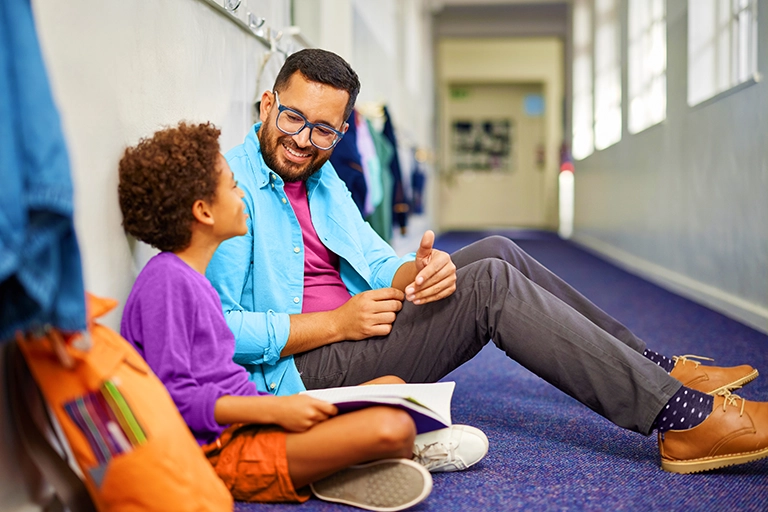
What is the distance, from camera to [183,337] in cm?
114

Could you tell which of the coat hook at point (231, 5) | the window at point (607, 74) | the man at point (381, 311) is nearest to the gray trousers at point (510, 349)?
the man at point (381, 311)

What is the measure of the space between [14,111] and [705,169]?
351cm

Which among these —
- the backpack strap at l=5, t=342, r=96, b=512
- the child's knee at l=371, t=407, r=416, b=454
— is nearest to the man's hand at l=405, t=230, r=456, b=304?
the child's knee at l=371, t=407, r=416, b=454

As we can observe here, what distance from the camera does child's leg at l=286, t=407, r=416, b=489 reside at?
1157 millimetres

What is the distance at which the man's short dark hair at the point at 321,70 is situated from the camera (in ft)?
5.21

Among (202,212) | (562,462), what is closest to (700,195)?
(562,462)

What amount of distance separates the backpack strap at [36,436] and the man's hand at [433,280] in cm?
67

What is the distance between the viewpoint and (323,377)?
1.49 metres

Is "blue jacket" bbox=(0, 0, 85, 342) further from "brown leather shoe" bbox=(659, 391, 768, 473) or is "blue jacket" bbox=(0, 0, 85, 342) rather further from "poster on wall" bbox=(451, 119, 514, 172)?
"poster on wall" bbox=(451, 119, 514, 172)

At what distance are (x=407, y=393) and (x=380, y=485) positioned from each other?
0.16m

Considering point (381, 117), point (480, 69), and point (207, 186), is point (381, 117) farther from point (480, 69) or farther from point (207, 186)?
point (480, 69)

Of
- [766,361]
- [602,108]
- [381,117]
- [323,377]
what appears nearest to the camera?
[323,377]

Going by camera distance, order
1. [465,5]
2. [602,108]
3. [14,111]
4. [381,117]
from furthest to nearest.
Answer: [465,5]
[602,108]
[381,117]
[14,111]

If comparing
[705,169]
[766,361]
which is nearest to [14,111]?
[766,361]
